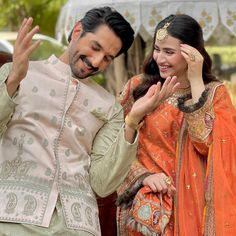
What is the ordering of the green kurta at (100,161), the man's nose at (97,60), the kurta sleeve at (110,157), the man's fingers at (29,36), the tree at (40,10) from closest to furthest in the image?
the man's fingers at (29,36) → the green kurta at (100,161) → the kurta sleeve at (110,157) → the man's nose at (97,60) → the tree at (40,10)

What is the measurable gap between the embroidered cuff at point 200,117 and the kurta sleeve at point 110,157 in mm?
490

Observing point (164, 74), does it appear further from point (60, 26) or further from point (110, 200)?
point (60, 26)

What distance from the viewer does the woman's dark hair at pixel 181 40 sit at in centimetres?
338

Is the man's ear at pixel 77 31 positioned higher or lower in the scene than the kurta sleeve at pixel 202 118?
higher

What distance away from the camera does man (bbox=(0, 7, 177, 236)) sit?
251 centimetres

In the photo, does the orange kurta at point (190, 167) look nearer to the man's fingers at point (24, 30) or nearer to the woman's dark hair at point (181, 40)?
the woman's dark hair at point (181, 40)

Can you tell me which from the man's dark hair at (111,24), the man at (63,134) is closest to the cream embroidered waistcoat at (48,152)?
the man at (63,134)

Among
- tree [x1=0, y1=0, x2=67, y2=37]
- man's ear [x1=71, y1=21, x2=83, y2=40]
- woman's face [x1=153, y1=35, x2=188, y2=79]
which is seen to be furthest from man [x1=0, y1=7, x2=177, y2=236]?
tree [x1=0, y1=0, x2=67, y2=37]

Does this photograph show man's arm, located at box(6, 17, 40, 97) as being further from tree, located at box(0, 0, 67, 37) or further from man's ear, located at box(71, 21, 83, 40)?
tree, located at box(0, 0, 67, 37)

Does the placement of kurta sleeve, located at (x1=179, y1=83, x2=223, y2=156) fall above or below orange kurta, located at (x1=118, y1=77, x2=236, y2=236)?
above

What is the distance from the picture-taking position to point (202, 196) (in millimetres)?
3326

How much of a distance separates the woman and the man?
1.70ft

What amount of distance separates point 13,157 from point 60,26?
13.1 ft

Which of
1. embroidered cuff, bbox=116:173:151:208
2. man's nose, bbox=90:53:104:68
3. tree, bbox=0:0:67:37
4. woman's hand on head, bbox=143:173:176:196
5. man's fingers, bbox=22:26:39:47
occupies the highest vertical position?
man's fingers, bbox=22:26:39:47
